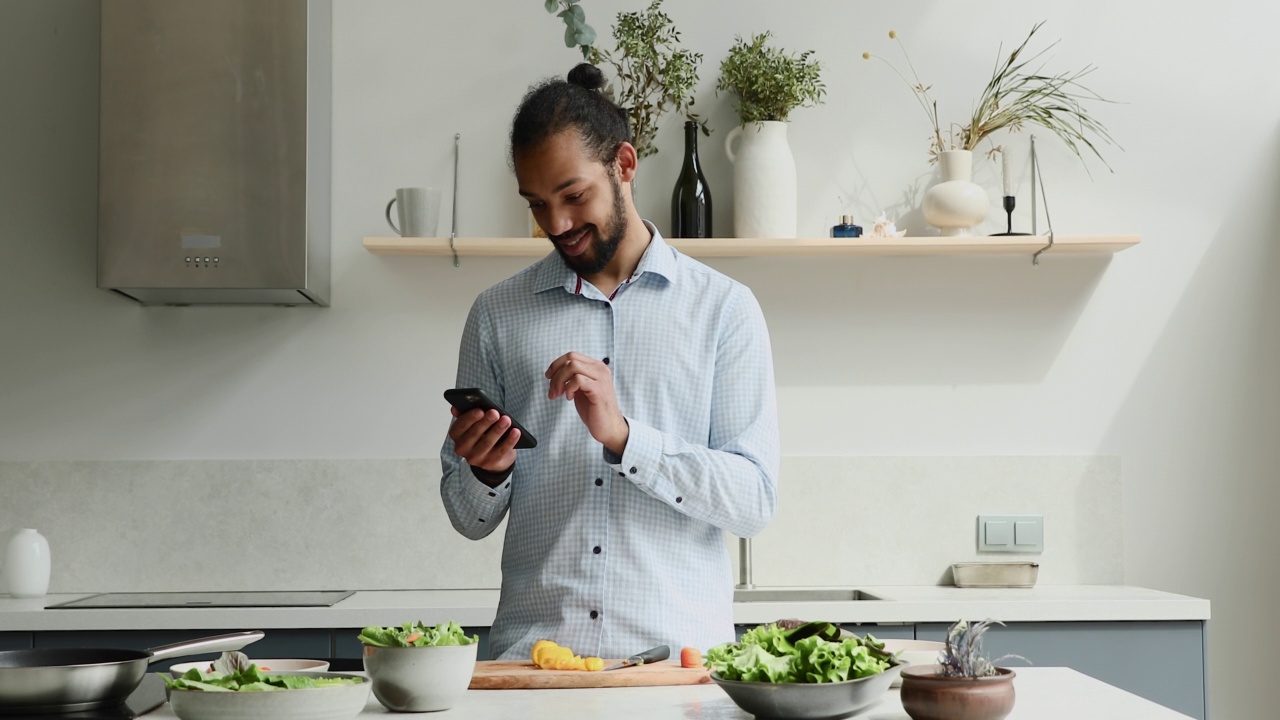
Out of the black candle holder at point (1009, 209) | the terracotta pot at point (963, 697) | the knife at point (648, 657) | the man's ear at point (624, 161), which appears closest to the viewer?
the terracotta pot at point (963, 697)

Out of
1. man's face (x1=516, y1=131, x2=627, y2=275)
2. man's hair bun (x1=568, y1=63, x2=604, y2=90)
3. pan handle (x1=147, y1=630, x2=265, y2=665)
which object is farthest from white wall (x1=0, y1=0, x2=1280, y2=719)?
pan handle (x1=147, y1=630, x2=265, y2=665)

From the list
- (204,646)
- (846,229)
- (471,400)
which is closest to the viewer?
(204,646)

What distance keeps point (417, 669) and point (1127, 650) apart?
1981mm

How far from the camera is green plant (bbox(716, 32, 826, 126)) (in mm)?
3025

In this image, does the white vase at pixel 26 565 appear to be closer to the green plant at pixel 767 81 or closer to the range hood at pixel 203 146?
the range hood at pixel 203 146

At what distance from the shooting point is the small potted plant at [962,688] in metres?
1.04

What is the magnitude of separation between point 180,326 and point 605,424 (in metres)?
1.90

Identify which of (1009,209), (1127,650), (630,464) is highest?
(1009,209)

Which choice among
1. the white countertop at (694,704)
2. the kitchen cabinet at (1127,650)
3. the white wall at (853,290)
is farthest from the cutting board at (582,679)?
the white wall at (853,290)

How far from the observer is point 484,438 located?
160cm

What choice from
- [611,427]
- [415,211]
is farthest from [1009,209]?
[611,427]

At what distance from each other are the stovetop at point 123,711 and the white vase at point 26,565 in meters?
1.71

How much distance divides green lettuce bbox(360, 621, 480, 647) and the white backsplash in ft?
5.87

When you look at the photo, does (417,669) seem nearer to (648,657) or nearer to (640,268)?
(648,657)
